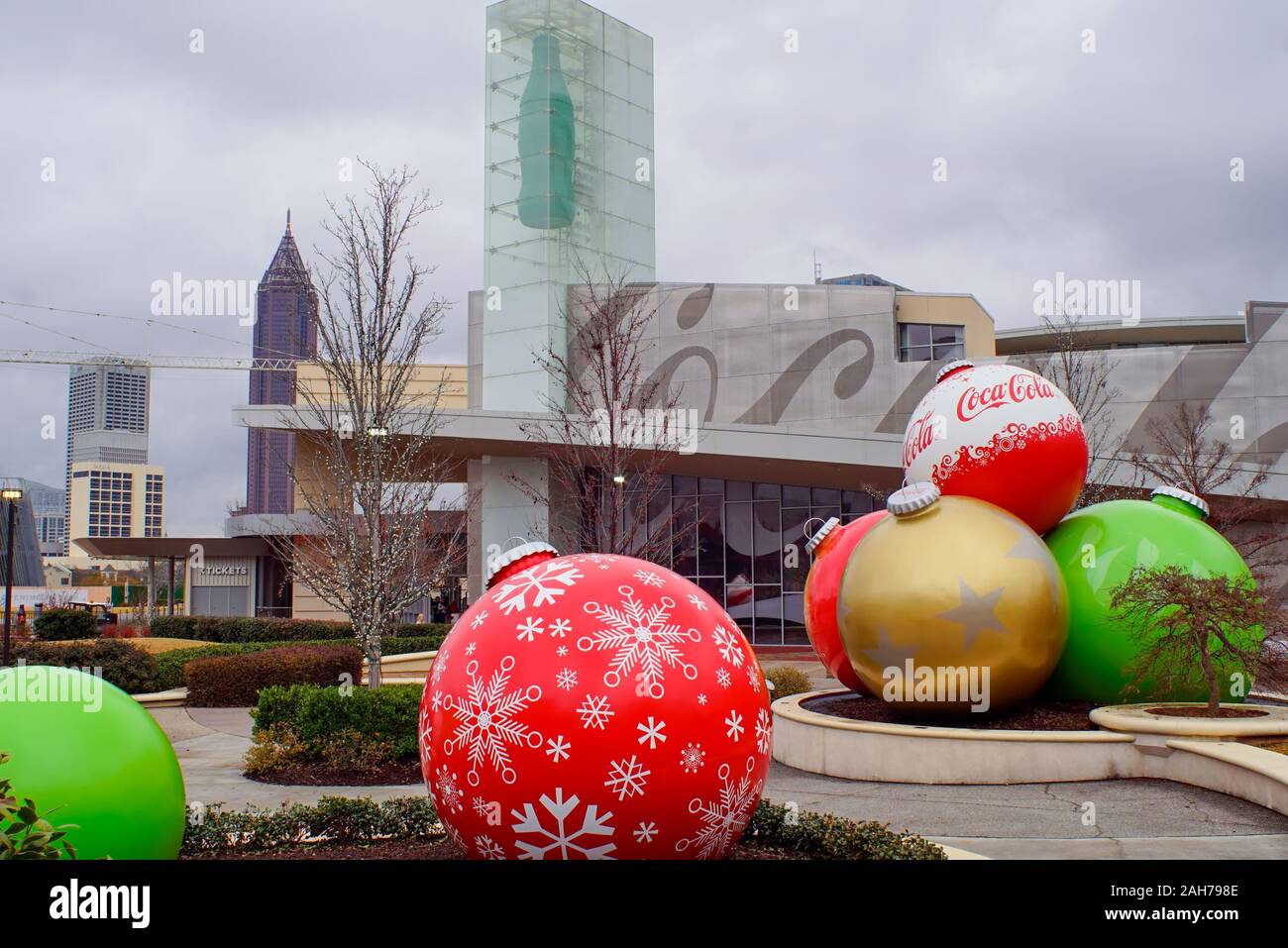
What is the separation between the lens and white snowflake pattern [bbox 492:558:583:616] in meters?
6.07

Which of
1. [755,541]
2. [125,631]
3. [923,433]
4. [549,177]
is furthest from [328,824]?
[549,177]

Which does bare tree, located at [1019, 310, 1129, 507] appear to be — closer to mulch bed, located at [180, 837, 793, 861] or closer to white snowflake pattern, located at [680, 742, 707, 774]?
mulch bed, located at [180, 837, 793, 861]

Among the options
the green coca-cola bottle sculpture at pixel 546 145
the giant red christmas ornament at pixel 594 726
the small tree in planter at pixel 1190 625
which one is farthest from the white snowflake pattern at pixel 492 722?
the green coca-cola bottle sculpture at pixel 546 145

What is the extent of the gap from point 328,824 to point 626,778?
3539 millimetres

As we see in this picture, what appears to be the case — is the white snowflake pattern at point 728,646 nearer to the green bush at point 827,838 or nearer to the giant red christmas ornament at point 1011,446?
the green bush at point 827,838

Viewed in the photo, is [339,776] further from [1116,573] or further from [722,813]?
[1116,573]

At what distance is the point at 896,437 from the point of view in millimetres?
28656

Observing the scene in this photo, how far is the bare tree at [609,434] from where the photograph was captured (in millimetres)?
17516

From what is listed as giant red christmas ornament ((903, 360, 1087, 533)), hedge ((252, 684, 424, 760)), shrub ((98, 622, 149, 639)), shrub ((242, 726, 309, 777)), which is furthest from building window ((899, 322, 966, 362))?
shrub ((242, 726, 309, 777))
